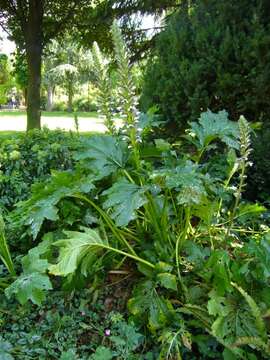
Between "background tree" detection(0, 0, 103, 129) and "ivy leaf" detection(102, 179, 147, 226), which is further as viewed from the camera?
"background tree" detection(0, 0, 103, 129)

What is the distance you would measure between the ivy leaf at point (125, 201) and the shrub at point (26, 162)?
1.81 meters

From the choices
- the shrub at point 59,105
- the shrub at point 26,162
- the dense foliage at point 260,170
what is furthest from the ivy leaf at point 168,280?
the shrub at point 59,105

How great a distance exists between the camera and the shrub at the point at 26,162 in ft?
13.1

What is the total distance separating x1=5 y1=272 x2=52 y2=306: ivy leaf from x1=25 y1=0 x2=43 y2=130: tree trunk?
27.2ft

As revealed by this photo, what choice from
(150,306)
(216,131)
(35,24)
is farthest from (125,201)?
(35,24)

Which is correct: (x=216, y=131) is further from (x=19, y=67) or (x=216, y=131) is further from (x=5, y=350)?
(x=19, y=67)

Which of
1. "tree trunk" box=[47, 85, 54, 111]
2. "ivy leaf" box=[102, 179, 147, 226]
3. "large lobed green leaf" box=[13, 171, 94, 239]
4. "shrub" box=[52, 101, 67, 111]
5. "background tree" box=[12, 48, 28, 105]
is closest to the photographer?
"ivy leaf" box=[102, 179, 147, 226]

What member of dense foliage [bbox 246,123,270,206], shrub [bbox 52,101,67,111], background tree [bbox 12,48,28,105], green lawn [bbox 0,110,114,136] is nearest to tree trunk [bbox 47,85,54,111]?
shrub [bbox 52,101,67,111]

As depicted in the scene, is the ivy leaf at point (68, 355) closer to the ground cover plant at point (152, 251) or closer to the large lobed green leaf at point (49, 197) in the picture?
the ground cover plant at point (152, 251)

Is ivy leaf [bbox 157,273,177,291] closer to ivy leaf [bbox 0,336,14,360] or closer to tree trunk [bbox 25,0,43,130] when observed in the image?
ivy leaf [bbox 0,336,14,360]

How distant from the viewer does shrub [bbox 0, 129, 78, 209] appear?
398 centimetres

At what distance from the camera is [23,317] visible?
2.64 meters

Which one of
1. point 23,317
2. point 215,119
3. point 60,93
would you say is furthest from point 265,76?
point 60,93

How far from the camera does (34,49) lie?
10.4 meters
